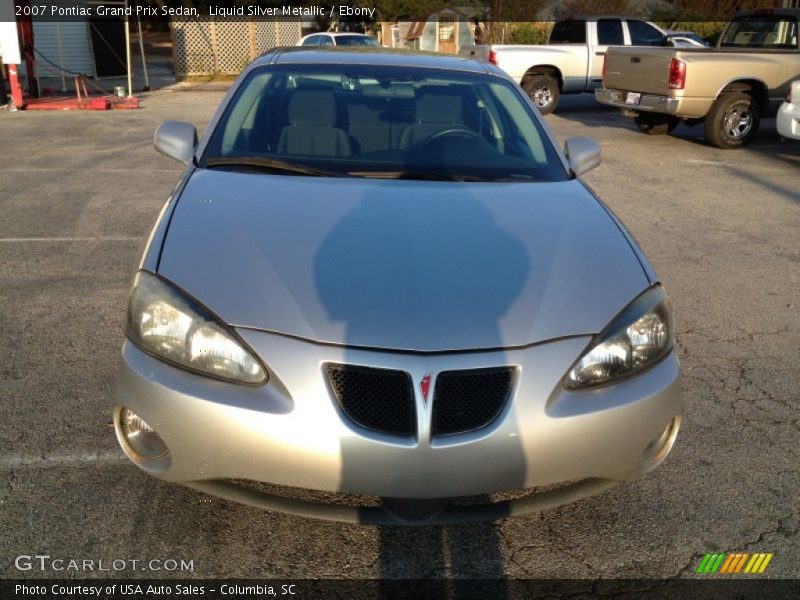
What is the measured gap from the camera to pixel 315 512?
8.09ft

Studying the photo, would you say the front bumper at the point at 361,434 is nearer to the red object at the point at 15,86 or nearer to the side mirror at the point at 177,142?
the side mirror at the point at 177,142

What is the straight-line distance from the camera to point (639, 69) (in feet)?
39.7

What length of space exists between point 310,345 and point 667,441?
133 cm

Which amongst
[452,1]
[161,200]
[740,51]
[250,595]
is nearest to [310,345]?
[250,595]

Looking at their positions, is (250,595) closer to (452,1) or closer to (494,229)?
(494,229)

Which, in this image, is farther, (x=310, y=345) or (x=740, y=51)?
(x=740, y=51)

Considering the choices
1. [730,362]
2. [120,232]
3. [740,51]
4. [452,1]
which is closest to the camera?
[730,362]

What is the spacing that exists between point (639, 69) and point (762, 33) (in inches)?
92.7

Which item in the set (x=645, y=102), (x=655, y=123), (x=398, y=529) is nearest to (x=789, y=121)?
(x=645, y=102)

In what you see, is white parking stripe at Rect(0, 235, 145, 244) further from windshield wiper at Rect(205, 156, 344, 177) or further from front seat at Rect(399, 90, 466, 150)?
front seat at Rect(399, 90, 466, 150)

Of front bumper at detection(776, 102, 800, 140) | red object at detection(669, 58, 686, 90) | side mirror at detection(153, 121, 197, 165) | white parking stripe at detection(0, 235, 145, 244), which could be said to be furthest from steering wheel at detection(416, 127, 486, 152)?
red object at detection(669, 58, 686, 90)

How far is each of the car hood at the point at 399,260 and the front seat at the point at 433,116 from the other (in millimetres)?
506

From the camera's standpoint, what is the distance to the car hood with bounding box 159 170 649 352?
249 centimetres

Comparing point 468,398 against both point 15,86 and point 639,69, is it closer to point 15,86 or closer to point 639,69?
point 639,69
